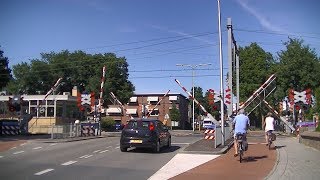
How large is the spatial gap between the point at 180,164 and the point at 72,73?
197 feet

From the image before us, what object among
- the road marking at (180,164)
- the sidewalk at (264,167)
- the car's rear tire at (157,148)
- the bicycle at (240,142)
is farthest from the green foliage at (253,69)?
the bicycle at (240,142)

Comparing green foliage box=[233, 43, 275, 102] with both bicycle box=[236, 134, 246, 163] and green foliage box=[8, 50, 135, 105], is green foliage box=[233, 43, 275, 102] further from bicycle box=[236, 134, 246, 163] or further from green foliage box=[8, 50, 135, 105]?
bicycle box=[236, 134, 246, 163]

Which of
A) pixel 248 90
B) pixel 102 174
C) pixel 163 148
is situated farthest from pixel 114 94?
pixel 102 174

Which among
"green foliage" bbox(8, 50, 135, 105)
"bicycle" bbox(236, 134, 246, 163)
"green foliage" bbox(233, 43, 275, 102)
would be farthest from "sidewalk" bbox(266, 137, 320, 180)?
"green foliage" bbox(8, 50, 135, 105)

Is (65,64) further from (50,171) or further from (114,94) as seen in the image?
(50,171)

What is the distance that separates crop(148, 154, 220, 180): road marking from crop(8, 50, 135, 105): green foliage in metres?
49.0

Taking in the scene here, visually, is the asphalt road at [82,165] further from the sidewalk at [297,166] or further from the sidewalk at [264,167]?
the sidewalk at [297,166]

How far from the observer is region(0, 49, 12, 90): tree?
38469mm

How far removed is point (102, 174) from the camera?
12.2 metres

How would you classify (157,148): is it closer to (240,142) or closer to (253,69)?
(240,142)

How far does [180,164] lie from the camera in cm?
1480

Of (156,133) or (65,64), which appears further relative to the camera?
(65,64)

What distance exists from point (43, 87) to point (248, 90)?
34487mm

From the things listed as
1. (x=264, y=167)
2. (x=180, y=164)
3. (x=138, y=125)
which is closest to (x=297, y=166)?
(x=264, y=167)
